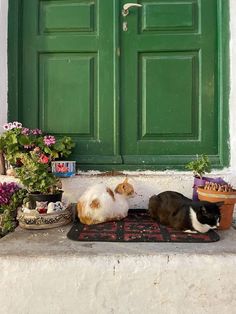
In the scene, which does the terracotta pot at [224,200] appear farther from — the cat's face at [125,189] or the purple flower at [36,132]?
the purple flower at [36,132]

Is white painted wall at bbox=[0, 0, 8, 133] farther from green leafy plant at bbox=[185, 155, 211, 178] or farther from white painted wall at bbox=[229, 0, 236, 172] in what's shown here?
white painted wall at bbox=[229, 0, 236, 172]

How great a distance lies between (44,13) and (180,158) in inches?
78.5


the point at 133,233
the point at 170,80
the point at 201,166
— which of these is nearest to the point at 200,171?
the point at 201,166

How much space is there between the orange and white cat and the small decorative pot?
0.37 m

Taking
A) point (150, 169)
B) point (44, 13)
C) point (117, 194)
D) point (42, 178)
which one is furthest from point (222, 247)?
point (44, 13)

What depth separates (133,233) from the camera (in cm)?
201

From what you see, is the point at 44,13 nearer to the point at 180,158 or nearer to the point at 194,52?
the point at 194,52

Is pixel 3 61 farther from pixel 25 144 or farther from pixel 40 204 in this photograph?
pixel 40 204

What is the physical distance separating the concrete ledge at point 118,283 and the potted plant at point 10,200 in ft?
2.23

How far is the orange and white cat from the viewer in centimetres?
222

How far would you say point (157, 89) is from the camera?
8.96 feet

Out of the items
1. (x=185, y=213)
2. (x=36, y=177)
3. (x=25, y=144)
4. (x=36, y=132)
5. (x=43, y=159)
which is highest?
(x=36, y=132)

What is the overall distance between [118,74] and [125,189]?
1.14 metres

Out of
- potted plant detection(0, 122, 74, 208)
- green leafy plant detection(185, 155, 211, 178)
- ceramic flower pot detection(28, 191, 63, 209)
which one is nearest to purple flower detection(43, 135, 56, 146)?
potted plant detection(0, 122, 74, 208)
